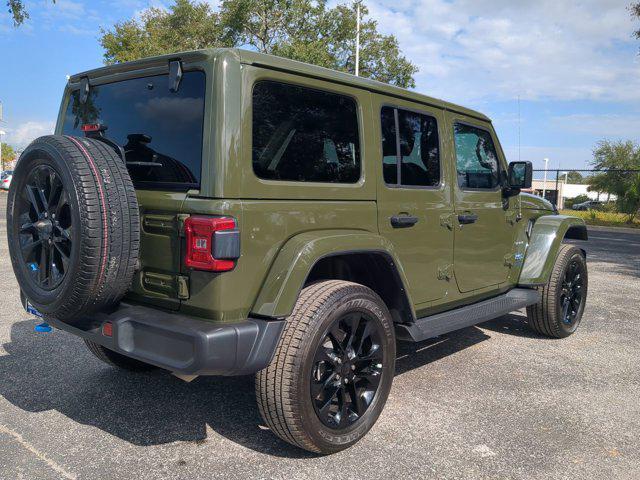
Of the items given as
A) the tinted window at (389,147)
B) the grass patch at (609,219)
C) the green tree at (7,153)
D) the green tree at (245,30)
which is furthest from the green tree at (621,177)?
the green tree at (7,153)

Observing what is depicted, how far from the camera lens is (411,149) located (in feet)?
11.4

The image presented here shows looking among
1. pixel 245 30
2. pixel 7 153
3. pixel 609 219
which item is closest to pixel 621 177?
pixel 609 219

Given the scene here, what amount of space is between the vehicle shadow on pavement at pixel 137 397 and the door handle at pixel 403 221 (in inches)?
51.6

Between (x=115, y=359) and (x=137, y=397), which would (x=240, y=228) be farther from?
(x=115, y=359)

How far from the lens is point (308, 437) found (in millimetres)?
2570

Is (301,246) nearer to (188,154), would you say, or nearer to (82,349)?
(188,154)

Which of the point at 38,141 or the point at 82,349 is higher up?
the point at 38,141

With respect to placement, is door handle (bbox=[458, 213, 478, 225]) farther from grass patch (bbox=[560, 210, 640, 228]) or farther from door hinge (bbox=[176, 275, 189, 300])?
grass patch (bbox=[560, 210, 640, 228])

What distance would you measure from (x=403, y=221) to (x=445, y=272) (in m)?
0.61

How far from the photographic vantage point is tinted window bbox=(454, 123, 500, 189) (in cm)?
394

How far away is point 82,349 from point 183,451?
6.60 feet

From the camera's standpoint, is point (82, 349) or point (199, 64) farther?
point (82, 349)

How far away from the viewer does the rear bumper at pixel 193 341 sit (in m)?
2.28

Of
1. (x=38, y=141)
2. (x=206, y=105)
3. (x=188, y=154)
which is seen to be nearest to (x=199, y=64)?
(x=206, y=105)
